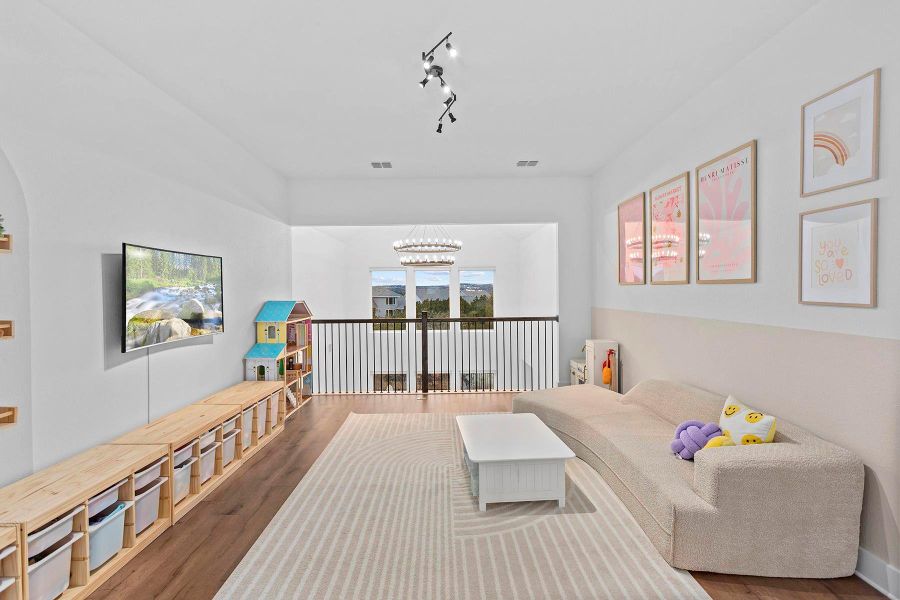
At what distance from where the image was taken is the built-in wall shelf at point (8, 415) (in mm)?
2136

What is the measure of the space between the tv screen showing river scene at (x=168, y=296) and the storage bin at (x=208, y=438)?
728 millimetres

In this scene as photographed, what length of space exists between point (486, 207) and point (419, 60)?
3.17 metres

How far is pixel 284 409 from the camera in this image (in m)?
4.90

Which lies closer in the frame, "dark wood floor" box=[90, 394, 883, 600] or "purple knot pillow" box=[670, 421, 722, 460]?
"dark wood floor" box=[90, 394, 883, 600]

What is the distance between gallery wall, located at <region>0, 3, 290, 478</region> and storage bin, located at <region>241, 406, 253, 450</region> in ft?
1.40

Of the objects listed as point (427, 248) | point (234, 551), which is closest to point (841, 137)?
point (234, 551)

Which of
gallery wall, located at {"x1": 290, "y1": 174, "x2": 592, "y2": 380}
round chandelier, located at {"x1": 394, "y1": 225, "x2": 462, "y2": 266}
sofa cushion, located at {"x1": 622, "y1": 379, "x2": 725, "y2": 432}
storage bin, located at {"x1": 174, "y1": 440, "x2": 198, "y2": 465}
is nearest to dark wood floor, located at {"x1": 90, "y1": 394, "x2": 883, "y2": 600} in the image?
storage bin, located at {"x1": 174, "y1": 440, "x2": 198, "y2": 465}

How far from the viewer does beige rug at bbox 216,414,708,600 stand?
218cm

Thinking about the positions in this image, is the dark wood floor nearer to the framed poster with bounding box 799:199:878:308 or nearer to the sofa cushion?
the sofa cushion

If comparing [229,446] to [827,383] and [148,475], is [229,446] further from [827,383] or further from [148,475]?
[827,383]

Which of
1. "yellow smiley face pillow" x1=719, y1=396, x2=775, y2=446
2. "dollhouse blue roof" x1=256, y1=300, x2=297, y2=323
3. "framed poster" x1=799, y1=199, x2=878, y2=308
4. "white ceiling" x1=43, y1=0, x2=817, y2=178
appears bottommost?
"yellow smiley face pillow" x1=719, y1=396, x2=775, y2=446

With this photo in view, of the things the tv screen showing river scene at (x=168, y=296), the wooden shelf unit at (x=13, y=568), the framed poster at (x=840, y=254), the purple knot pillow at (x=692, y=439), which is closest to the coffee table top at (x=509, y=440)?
the purple knot pillow at (x=692, y=439)

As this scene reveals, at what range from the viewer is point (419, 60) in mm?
3027

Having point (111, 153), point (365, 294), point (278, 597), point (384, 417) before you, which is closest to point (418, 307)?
point (365, 294)
